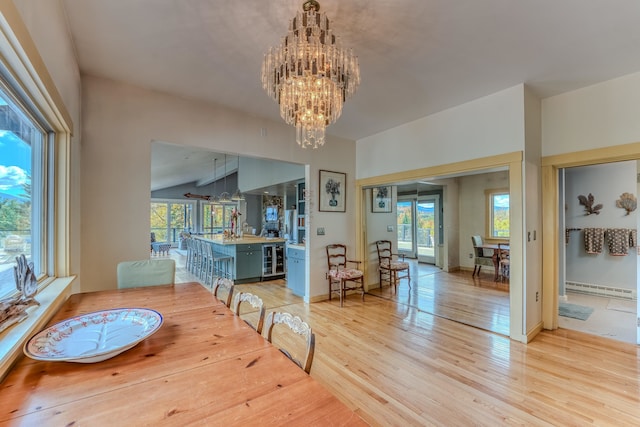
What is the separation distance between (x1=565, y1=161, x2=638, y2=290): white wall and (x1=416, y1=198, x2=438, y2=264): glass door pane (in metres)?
2.63

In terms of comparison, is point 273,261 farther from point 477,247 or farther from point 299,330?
point 299,330

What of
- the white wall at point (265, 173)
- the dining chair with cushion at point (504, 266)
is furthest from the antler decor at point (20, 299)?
the dining chair with cushion at point (504, 266)

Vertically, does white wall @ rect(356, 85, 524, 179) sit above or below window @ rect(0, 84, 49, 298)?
above

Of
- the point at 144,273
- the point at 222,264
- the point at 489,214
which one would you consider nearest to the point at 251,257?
the point at 222,264

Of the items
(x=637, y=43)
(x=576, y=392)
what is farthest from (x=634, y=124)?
(x=576, y=392)

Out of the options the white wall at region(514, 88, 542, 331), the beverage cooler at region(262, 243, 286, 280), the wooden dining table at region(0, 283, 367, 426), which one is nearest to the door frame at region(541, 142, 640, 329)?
the white wall at region(514, 88, 542, 331)

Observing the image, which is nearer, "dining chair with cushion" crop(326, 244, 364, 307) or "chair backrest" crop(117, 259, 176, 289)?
"chair backrest" crop(117, 259, 176, 289)

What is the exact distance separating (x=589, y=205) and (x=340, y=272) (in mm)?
4403

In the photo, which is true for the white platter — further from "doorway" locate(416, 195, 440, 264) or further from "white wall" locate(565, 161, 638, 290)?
"doorway" locate(416, 195, 440, 264)

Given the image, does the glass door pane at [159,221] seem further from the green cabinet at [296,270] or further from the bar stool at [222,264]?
the green cabinet at [296,270]

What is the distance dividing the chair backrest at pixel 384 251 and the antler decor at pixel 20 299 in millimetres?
4573

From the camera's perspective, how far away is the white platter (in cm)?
110

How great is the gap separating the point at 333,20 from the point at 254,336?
84.5 inches

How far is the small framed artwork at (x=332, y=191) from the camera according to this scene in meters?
4.55
